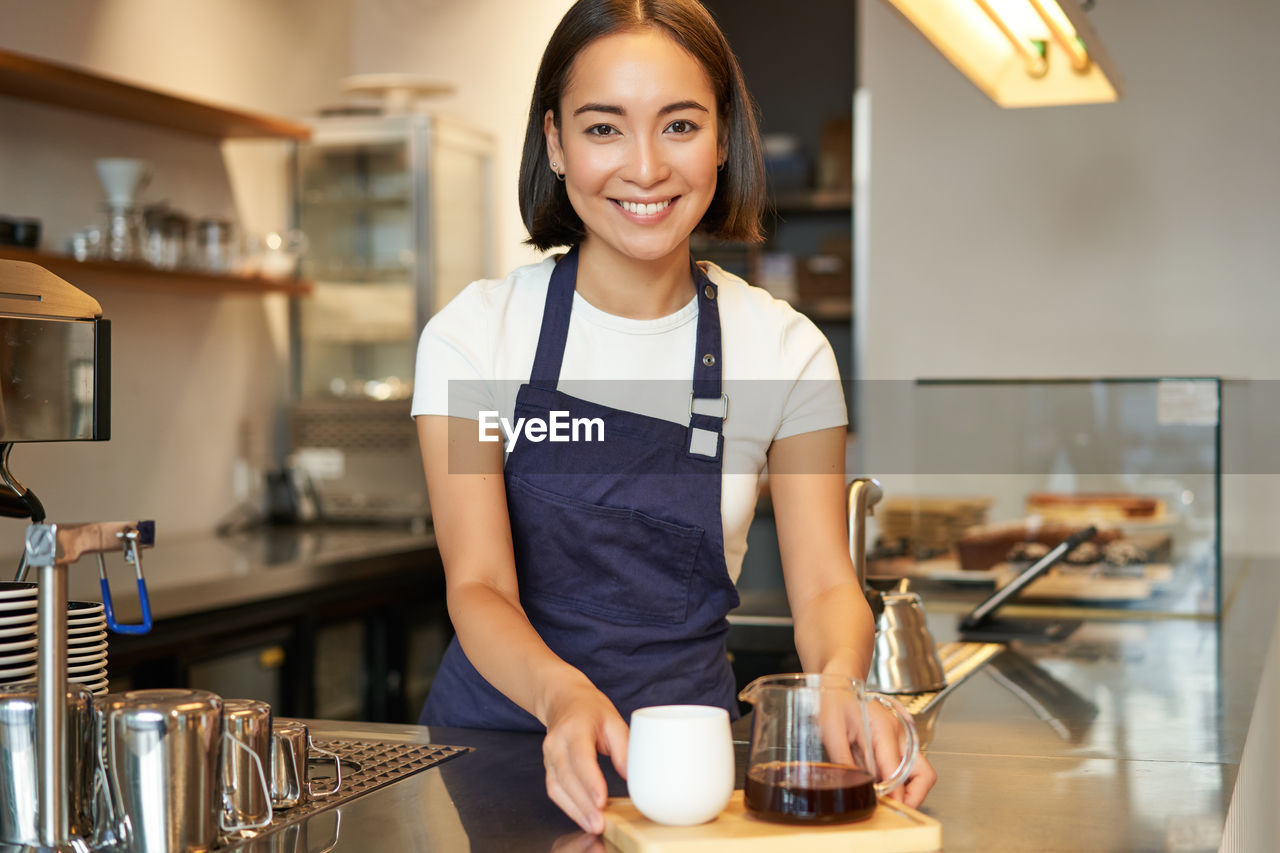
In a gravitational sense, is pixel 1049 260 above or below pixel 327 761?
above

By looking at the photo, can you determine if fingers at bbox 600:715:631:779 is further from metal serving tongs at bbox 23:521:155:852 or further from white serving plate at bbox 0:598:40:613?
white serving plate at bbox 0:598:40:613

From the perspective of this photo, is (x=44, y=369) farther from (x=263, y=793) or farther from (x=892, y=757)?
(x=892, y=757)

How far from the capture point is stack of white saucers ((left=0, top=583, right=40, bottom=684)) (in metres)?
1.08

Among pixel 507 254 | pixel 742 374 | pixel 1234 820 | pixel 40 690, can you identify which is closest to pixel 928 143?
pixel 507 254

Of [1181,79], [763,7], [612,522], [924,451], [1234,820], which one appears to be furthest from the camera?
[763,7]

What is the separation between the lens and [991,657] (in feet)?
6.35

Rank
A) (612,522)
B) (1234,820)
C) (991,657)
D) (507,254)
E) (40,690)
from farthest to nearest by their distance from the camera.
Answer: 1. (507,254)
2. (991,657)
3. (612,522)
4. (1234,820)
5. (40,690)

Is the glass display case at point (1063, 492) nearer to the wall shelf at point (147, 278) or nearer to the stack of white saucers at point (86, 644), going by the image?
the stack of white saucers at point (86, 644)

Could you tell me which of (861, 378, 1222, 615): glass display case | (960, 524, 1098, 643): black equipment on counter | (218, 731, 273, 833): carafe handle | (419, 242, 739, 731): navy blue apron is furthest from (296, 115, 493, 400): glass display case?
(218, 731, 273, 833): carafe handle

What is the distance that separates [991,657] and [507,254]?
108 inches

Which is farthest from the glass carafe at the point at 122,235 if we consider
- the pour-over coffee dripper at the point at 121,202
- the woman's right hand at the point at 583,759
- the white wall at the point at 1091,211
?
the woman's right hand at the point at 583,759

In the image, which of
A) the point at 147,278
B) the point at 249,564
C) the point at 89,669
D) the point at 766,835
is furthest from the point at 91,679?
the point at 147,278

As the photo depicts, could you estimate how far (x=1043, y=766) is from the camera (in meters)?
1.29

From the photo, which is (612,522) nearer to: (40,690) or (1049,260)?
(40,690)
